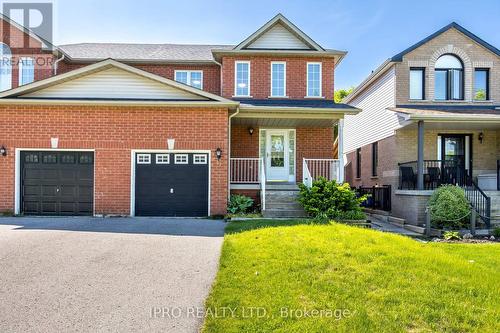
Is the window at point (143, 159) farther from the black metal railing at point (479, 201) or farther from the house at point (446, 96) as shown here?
the black metal railing at point (479, 201)

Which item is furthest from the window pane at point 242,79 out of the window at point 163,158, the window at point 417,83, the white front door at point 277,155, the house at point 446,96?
the window at point 417,83

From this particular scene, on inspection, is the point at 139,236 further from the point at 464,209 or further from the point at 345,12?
the point at 345,12

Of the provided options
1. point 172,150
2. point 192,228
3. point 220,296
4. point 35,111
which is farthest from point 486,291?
point 35,111

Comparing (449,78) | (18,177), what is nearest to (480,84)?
(449,78)

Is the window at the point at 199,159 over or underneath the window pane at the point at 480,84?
underneath

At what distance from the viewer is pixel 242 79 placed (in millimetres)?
14586

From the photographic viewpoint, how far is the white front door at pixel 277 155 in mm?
14578

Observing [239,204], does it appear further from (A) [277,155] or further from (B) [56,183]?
(B) [56,183]

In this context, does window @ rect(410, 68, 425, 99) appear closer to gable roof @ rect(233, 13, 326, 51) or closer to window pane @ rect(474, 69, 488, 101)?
window pane @ rect(474, 69, 488, 101)

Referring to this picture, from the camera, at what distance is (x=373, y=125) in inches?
665

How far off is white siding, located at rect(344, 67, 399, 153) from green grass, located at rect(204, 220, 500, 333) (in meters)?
9.15

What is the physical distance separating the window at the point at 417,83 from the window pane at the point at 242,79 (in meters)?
6.76

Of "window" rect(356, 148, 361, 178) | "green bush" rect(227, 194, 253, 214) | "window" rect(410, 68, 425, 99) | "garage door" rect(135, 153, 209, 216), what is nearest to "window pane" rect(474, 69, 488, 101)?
"window" rect(410, 68, 425, 99)

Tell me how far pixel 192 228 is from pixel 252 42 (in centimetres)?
875
